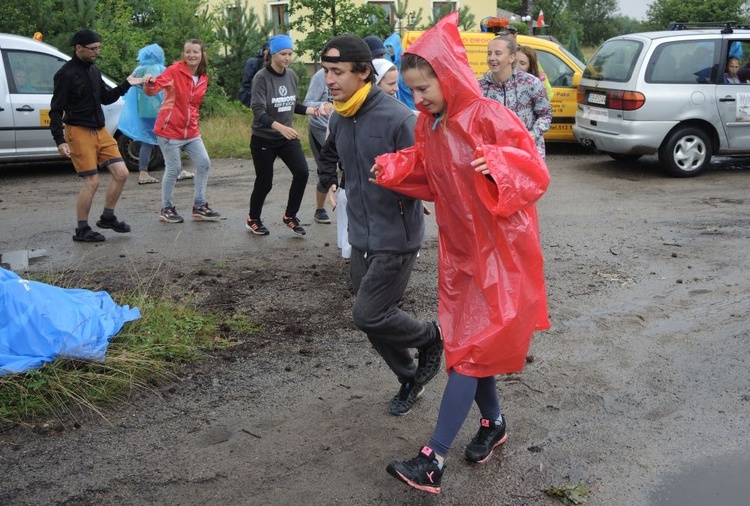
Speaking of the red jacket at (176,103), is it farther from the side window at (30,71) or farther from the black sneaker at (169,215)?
the side window at (30,71)

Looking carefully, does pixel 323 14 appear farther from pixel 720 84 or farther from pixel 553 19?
pixel 553 19

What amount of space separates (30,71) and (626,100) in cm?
788

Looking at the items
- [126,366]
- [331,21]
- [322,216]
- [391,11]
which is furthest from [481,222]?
[391,11]

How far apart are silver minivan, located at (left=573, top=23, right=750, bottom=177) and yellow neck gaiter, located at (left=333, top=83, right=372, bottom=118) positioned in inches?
300

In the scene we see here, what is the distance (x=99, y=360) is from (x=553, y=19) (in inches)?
1679

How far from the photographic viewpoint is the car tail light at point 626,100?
11180mm

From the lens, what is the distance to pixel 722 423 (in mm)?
4543

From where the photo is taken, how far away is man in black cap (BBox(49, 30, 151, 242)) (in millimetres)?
7902

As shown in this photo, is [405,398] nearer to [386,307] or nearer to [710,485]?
[386,307]

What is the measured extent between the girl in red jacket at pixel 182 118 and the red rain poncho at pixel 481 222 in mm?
5377

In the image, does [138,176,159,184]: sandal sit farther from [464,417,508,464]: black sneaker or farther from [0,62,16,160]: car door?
[464,417,508,464]: black sneaker

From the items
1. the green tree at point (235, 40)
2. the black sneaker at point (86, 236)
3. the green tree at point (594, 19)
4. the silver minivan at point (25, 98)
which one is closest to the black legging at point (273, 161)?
the black sneaker at point (86, 236)

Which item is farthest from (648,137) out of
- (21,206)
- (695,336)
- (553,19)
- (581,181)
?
(553,19)

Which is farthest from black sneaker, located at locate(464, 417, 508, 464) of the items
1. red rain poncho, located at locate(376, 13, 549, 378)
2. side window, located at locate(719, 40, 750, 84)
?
side window, located at locate(719, 40, 750, 84)
